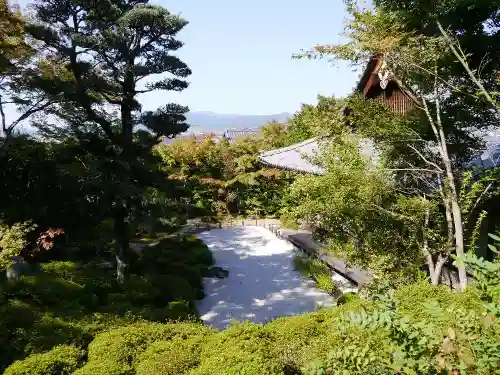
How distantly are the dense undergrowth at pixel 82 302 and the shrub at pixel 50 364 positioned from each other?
13mm

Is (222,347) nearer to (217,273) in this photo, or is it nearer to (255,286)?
(255,286)

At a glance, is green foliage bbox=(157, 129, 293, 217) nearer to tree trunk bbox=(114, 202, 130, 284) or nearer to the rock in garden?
the rock in garden

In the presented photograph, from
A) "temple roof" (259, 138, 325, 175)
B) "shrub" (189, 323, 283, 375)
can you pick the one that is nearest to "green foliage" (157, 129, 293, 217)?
"temple roof" (259, 138, 325, 175)

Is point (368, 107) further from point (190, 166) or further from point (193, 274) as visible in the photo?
point (190, 166)

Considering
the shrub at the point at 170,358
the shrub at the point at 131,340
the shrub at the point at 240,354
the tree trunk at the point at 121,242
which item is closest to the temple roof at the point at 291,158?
the tree trunk at the point at 121,242

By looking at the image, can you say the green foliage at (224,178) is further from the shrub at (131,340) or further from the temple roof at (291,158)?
the shrub at (131,340)

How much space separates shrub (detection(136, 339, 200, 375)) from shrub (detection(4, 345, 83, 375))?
997 millimetres

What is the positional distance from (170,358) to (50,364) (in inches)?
66.5

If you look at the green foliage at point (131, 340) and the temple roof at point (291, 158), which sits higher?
the temple roof at point (291, 158)

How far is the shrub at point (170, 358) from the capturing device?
4.69 metres

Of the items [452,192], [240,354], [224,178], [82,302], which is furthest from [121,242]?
[224,178]

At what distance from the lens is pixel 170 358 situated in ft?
15.8

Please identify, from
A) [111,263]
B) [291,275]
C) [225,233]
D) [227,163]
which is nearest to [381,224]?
[291,275]

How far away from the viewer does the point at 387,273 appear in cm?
690
